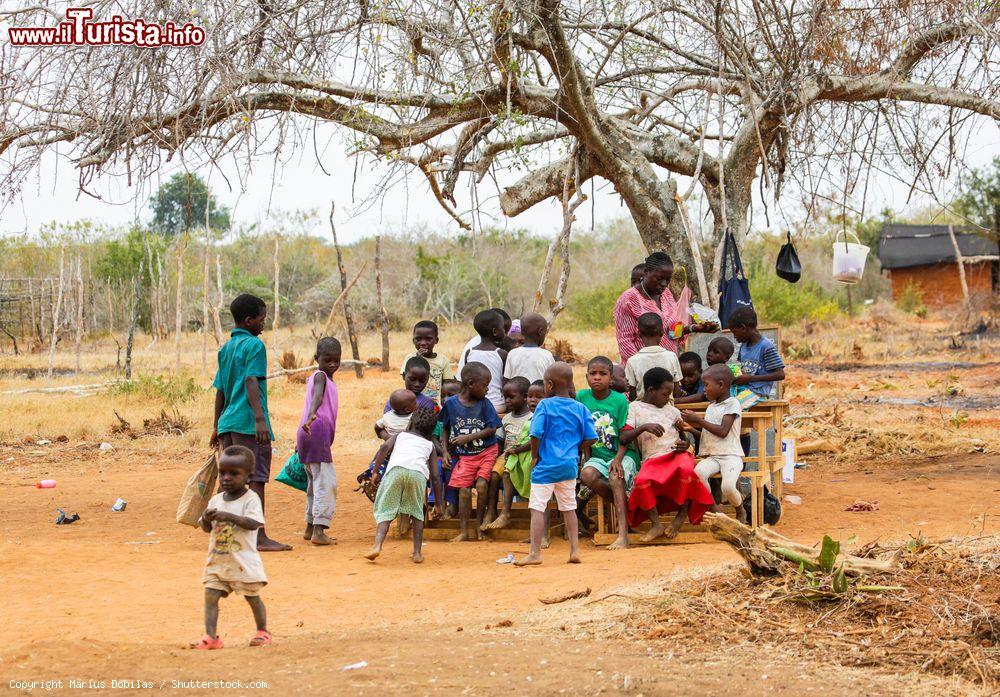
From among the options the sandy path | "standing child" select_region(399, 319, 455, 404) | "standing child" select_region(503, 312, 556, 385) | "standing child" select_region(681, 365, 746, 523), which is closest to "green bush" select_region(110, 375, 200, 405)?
the sandy path

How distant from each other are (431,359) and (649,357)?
1.70 metres

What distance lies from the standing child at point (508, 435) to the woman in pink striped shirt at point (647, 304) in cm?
82

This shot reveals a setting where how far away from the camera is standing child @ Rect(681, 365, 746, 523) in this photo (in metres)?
6.84

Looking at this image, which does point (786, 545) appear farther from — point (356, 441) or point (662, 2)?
point (356, 441)

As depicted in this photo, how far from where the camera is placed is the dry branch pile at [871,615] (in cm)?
402

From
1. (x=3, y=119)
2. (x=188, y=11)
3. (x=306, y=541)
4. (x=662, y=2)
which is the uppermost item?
(x=662, y=2)

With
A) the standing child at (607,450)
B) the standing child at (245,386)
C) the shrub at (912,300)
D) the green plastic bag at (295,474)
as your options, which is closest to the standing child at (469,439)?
the standing child at (607,450)

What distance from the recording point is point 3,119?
7.27 m

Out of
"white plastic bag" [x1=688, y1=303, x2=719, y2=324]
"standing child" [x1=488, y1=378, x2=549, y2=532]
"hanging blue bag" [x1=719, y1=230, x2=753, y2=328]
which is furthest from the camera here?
"hanging blue bag" [x1=719, y1=230, x2=753, y2=328]

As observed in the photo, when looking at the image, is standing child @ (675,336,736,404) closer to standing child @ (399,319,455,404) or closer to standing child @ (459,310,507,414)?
standing child @ (459,310,507,414)

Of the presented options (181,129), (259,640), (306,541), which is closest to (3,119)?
(181,129)

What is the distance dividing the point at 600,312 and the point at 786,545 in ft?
88.5

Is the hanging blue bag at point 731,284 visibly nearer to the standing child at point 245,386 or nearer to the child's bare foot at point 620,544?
the child's bare foot at point 620,544

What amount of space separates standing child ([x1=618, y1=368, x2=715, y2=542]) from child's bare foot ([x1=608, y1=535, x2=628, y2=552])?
140 mm
